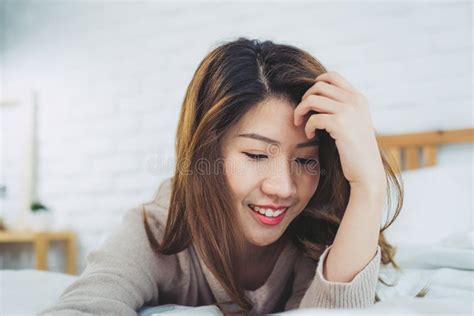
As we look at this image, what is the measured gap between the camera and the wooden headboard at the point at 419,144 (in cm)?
178

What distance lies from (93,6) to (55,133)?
72cm

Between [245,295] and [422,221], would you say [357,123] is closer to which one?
[245,295]

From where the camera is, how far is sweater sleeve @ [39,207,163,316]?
71cm

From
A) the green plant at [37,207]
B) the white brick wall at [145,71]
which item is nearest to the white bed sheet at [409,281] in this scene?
the white brick wall at [145,71]

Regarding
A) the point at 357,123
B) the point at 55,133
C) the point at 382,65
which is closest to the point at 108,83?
the point at 55,133

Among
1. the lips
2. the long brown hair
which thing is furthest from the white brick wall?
the lips

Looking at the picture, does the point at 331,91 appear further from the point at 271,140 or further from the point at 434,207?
the point at 434,207

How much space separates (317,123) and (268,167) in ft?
0.36

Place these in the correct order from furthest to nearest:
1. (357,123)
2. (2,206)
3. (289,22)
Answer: (2,206), (289,22), (357,123)

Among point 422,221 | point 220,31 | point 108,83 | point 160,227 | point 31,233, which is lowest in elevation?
point 31,233

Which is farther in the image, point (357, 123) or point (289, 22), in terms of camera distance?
point (289, 22)

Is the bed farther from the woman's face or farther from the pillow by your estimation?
the woman's face

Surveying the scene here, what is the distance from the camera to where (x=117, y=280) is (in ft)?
2.55

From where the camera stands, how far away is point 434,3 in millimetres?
1878
